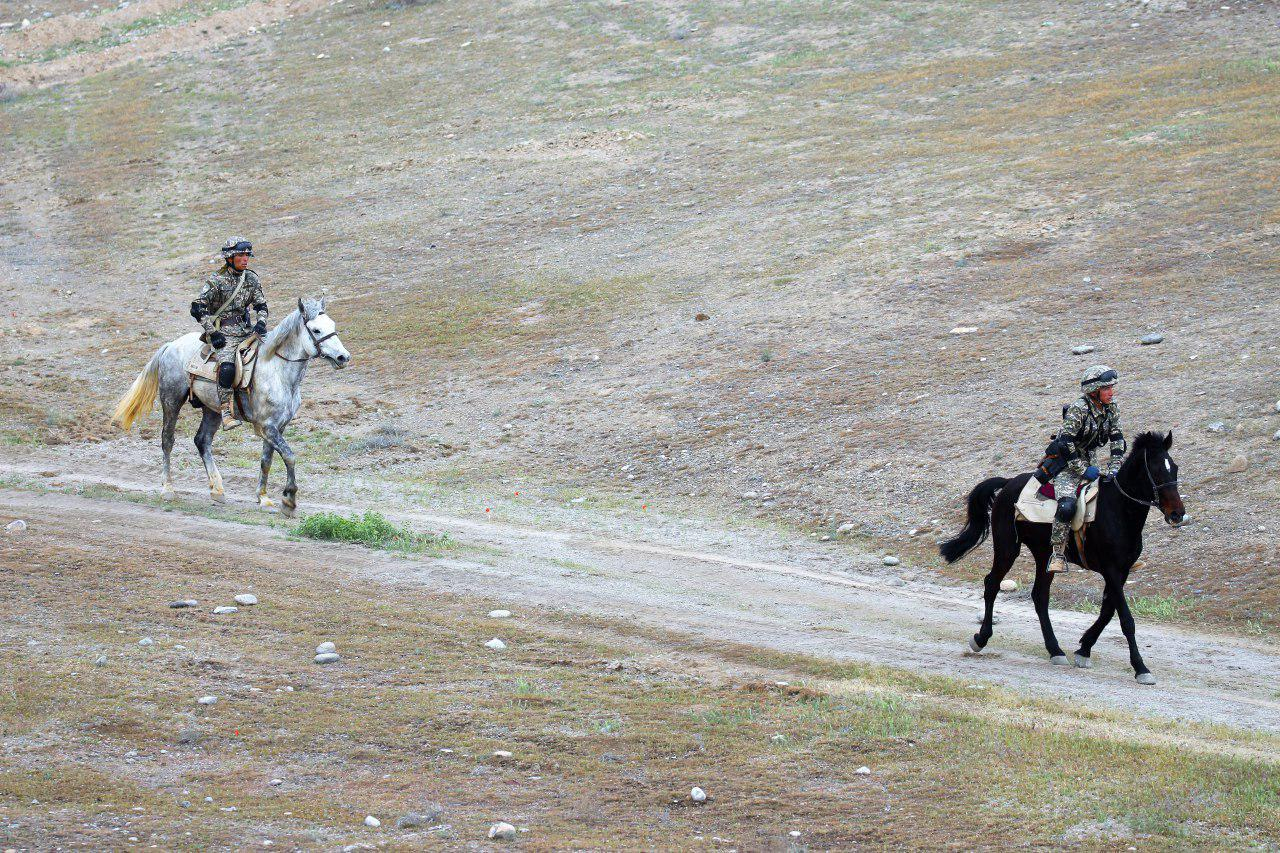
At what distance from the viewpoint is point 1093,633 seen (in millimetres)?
11766

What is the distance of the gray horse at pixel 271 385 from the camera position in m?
16.3

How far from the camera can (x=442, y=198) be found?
33.7 m

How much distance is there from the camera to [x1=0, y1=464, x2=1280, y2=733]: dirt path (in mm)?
11180

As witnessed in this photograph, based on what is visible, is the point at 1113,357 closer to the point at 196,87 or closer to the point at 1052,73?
the point at 1052,73

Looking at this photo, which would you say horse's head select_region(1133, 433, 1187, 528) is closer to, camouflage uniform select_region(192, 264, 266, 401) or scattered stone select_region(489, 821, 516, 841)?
scattered stone select_region(489, 821, 516, 841)

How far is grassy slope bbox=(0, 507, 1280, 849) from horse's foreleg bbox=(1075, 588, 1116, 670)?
1.87m

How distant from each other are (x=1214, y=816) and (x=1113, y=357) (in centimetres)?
1306

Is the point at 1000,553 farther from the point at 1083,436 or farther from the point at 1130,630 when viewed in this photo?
the point at 1130,630

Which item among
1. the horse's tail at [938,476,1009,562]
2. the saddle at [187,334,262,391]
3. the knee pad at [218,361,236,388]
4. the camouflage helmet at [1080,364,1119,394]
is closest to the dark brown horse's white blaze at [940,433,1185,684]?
the horse's tail at [938,476,1009,562]

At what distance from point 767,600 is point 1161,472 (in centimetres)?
428

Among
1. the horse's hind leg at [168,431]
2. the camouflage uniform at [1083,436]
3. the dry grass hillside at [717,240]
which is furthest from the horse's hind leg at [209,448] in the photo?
the camouflage uniform at [1083,436]

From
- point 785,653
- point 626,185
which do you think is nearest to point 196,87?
point 626,185

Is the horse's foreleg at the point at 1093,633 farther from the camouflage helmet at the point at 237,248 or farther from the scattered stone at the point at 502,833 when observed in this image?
the camouflage helmet at the point at 237,248

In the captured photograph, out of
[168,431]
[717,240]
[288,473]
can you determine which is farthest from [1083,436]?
[717,240]
